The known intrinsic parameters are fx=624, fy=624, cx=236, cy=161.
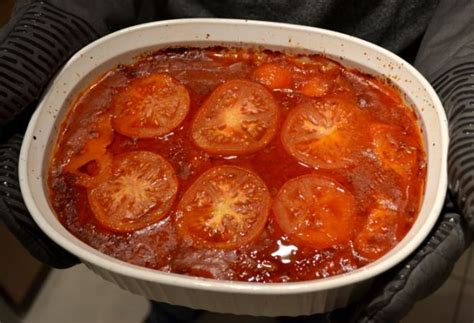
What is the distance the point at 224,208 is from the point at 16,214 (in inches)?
10.6

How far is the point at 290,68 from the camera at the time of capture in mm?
946

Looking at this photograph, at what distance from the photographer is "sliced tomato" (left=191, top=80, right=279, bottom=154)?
2.84ft

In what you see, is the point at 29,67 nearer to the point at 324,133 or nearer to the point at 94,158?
the point at 94,158

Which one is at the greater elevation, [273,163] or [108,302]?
[273,163]

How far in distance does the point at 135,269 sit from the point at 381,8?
1.90 feet

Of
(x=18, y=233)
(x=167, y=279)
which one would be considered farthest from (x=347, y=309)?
(x=18, y=233)

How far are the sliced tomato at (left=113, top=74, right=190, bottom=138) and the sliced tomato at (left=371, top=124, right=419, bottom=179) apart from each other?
275mm

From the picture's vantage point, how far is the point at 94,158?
0.87m

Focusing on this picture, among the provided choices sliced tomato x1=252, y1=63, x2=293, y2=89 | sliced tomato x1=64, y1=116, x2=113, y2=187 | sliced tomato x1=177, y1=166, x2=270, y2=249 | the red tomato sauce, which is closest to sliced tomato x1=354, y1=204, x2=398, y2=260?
the red tomato sauce

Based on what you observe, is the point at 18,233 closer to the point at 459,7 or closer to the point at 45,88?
the point at 45,88

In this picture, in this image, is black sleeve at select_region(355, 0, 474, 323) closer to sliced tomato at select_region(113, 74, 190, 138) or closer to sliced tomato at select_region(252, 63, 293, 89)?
sliced tomato at select_region(252, 63, 293, 89)

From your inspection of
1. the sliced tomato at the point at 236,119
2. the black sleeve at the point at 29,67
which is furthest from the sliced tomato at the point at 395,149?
the black sleeve at the point at 29,67

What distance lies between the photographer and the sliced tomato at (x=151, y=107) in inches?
35.1

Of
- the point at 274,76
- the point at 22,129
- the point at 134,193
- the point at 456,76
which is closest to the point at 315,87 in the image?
the point at 274,76
